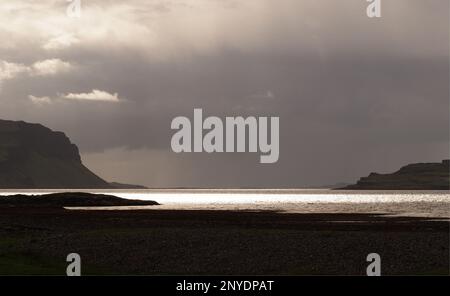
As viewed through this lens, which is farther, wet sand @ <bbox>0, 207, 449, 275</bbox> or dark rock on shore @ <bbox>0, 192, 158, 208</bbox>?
dark rock on shore @ <bbox>0, 192, 158, 208</bbox>

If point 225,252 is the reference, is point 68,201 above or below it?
above

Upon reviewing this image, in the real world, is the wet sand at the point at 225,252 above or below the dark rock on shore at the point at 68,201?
below

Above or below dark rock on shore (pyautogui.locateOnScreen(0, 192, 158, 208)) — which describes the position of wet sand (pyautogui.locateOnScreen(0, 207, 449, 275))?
below

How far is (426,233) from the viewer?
6322 cm

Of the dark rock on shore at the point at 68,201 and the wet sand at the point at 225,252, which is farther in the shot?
the dark rock on shore at the point at 68,201

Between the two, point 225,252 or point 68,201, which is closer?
point 225,252

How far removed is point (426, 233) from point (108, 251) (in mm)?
30190
